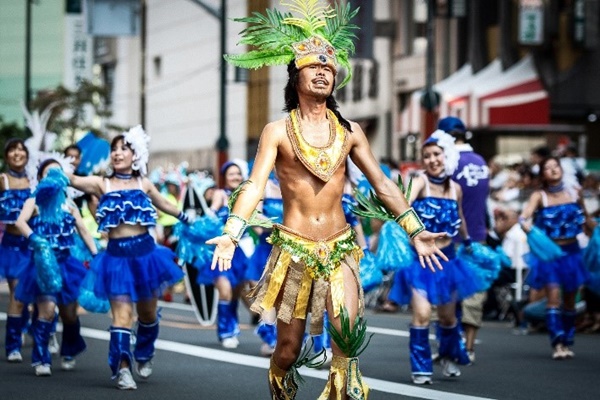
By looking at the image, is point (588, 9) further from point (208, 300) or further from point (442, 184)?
point (442, 184)

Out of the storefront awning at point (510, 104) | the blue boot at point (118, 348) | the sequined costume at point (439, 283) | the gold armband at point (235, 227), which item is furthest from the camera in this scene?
the storefront awning at point (510, 104)

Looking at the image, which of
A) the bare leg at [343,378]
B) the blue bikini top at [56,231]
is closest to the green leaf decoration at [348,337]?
the bare leg at [343,378]

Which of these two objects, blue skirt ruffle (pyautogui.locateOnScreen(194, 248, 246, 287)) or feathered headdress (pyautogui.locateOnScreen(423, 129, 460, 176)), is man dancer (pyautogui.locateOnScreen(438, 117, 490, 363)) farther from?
blue skirt ruffle (pyautogui.locateOnScreen(194, 248, 246, 287))

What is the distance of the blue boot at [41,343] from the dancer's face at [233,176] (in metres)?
3.56

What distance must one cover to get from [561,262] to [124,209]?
465 cm

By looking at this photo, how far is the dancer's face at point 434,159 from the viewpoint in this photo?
12516mm

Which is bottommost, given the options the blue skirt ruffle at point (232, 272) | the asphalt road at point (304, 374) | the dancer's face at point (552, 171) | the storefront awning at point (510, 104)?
the asphalt road at point (304, 374)

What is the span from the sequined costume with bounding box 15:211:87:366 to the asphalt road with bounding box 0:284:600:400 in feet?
0.96

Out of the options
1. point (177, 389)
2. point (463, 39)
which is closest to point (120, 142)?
point (177, 389)

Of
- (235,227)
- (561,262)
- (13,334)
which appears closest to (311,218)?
(235,227)

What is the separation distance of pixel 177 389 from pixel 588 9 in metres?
22.1

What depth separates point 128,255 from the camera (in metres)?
12.1

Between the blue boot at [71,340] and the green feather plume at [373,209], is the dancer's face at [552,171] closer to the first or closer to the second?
the blue boot at [71,340]

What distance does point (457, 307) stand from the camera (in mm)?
13281
